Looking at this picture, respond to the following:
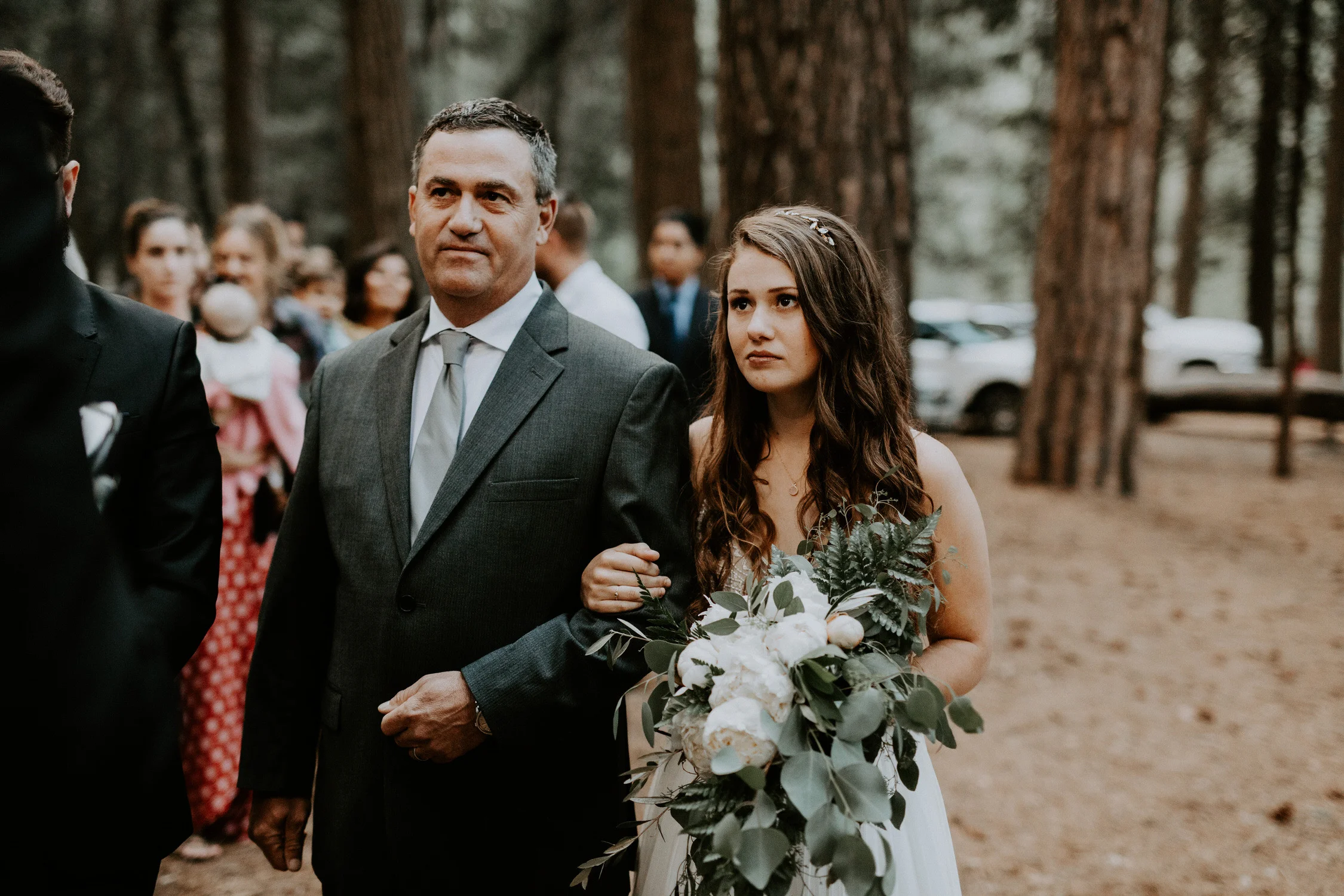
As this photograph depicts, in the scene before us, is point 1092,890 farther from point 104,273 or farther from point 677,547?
point 104,273

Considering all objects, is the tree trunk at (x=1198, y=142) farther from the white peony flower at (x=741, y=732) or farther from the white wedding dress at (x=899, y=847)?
the white peony flower at (x=741, y=732)

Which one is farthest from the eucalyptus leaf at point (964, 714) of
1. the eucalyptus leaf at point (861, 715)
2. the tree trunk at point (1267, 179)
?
the tree trunk at point (1267, 179)

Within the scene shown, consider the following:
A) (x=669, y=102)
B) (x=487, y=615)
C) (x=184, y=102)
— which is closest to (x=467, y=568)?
(x=487, y=615)

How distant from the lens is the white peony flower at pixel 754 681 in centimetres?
184

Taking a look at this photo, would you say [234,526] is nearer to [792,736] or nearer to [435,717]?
[435,717]

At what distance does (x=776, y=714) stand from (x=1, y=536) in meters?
1.24

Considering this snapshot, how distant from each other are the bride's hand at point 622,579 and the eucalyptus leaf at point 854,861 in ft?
2.05

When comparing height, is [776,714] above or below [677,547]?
below

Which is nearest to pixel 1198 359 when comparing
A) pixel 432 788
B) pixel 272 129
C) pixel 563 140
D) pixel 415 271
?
pixel 563 140

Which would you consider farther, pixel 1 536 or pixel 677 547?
pixel 677 547

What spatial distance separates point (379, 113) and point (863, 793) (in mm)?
9188

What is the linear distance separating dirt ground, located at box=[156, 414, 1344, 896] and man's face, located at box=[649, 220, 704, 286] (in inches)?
123

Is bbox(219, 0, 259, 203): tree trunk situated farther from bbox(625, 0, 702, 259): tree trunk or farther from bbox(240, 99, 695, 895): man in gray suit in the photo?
bbox(240, 99, 695, 895): man in gray suit

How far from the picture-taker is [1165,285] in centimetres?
4409
